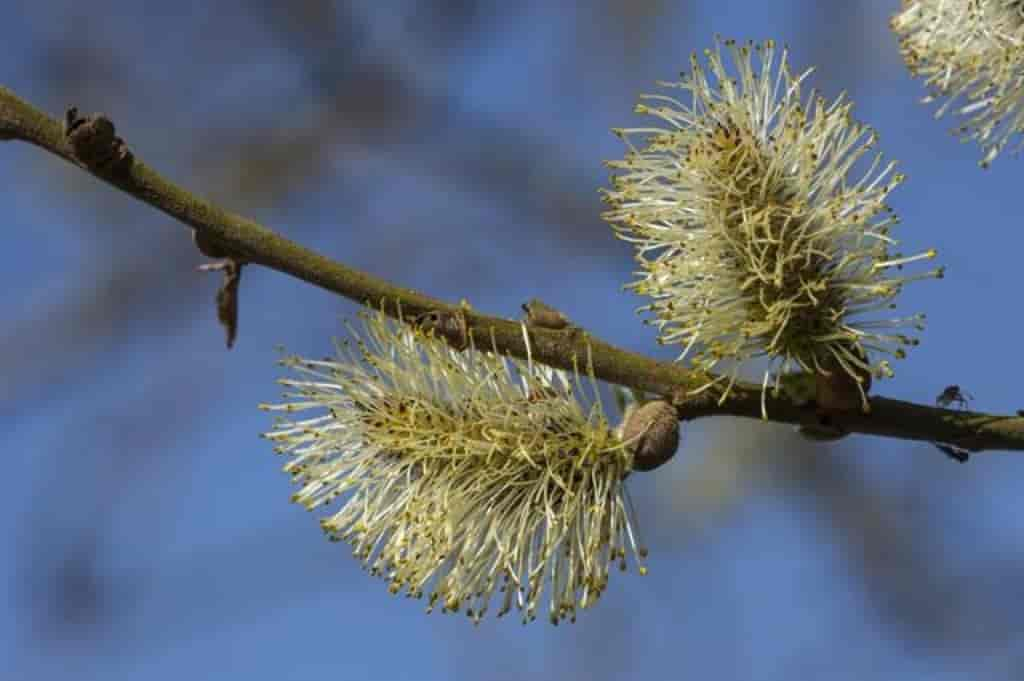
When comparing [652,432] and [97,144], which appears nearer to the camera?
[97,144]

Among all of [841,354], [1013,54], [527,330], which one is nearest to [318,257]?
[527,330]

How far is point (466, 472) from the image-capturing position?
187 cm

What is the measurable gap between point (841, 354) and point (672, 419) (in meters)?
0.22

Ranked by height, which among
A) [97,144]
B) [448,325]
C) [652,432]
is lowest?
[652,432]

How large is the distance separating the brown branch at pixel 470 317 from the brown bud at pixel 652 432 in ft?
0.06

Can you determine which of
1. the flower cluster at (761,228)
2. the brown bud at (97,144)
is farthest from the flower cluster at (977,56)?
the brown bud at (97,144)

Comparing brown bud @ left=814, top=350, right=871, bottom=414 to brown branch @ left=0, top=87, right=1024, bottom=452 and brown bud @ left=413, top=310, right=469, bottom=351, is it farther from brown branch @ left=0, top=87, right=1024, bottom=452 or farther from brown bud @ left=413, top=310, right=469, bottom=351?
brown bud @ left=413, top=310, right=469, bottom=351

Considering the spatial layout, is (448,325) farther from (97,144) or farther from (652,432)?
(97,144)

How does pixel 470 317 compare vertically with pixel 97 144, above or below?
below

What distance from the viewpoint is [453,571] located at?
1838 millimetres

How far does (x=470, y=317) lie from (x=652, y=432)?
0.26 meters

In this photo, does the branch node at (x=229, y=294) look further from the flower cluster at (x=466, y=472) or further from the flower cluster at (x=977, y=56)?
the flower cluster at (x=977, y=56)

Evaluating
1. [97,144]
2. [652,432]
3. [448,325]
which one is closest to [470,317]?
[448,325]

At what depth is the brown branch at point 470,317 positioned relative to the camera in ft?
4.98
